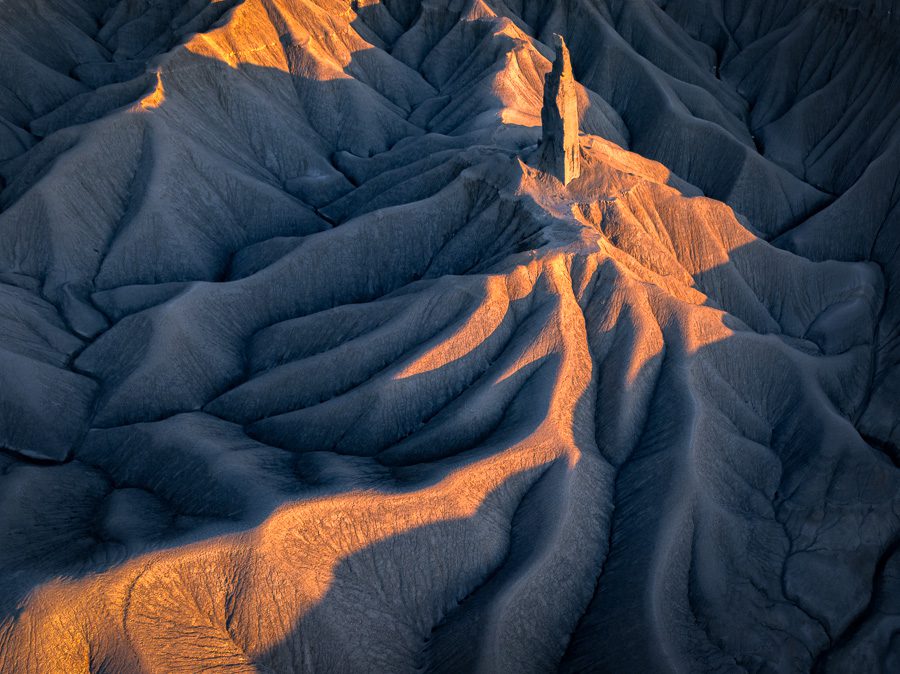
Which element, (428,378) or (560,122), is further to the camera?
(560,122)

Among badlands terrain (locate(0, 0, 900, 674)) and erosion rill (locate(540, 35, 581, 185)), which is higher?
erosion rill (locate(540, 35, 581, 185))

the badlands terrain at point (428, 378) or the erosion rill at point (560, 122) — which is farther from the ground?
the erosion rill at point (560, 122)

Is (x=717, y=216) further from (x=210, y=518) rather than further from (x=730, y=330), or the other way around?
(x=210, y=518)

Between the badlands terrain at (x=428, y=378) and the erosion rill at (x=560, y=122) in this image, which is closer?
the badlands terrain at (x=428, y=378)

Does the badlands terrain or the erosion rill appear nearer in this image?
the badlands terrain

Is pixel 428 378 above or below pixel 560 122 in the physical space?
below

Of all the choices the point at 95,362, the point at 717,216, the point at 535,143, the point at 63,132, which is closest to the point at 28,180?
the point at 63,132
